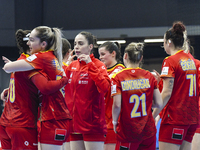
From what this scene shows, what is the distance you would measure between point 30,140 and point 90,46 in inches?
55.8

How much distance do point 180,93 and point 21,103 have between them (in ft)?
5.60

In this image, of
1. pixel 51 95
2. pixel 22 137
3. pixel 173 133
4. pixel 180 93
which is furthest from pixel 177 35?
pixel 22 137

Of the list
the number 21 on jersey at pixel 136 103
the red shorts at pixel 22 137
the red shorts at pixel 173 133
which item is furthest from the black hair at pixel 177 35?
the red shorts at pixel 22 137

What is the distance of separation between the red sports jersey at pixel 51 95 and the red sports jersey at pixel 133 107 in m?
0.64

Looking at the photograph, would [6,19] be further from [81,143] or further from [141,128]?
[141,128]

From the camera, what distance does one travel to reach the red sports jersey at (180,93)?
2859 mm

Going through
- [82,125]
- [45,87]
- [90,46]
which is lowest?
[82,125]

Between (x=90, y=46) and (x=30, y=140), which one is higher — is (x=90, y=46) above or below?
above

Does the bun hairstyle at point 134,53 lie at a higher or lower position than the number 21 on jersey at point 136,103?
higher

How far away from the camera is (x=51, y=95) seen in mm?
2420

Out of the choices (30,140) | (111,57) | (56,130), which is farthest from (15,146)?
(111,57)

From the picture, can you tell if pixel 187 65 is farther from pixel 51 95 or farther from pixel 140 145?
pixel 51 95

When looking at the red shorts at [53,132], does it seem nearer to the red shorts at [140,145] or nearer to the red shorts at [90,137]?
the red shorts at [90,137]

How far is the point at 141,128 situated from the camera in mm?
2768
